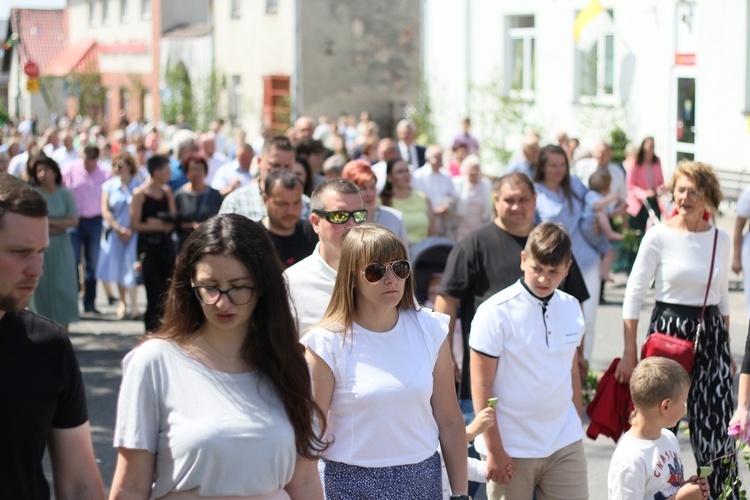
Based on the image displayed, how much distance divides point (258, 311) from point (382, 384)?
768 millimetres

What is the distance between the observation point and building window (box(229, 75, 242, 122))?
128 ft

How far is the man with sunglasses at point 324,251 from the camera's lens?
16.6 feet

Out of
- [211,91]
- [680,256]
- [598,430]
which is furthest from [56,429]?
[211,91]

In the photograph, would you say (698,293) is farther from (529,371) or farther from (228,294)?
(228,294)

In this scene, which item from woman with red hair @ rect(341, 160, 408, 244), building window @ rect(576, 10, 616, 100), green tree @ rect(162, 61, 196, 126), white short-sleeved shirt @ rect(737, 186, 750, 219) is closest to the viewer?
woman with red hair @ rect(341, 160, 408, 244)

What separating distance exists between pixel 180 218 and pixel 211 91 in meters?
29.2

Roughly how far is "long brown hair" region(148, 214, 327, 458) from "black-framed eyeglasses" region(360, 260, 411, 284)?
75 centimetres

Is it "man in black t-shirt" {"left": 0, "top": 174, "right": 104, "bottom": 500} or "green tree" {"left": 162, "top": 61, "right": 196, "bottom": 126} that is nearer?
"man in black t-shirt" {"left": 0, "top": 174, "right": 104, "bottom": 500}

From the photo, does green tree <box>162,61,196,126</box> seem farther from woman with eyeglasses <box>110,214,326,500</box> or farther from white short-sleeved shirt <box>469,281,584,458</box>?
woman with eyeglasses <box>110,214,326,500</box>

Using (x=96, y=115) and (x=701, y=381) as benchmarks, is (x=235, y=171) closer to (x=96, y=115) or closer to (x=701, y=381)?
(x=701, y=381)

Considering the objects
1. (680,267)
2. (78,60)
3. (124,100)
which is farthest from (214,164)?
(78,60)

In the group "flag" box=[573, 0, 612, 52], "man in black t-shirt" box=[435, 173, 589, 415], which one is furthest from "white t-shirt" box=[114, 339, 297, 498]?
"flag" box=[573, 0, 612, 52]

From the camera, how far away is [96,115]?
1950 inches

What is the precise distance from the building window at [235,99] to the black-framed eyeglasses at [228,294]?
35.9m
